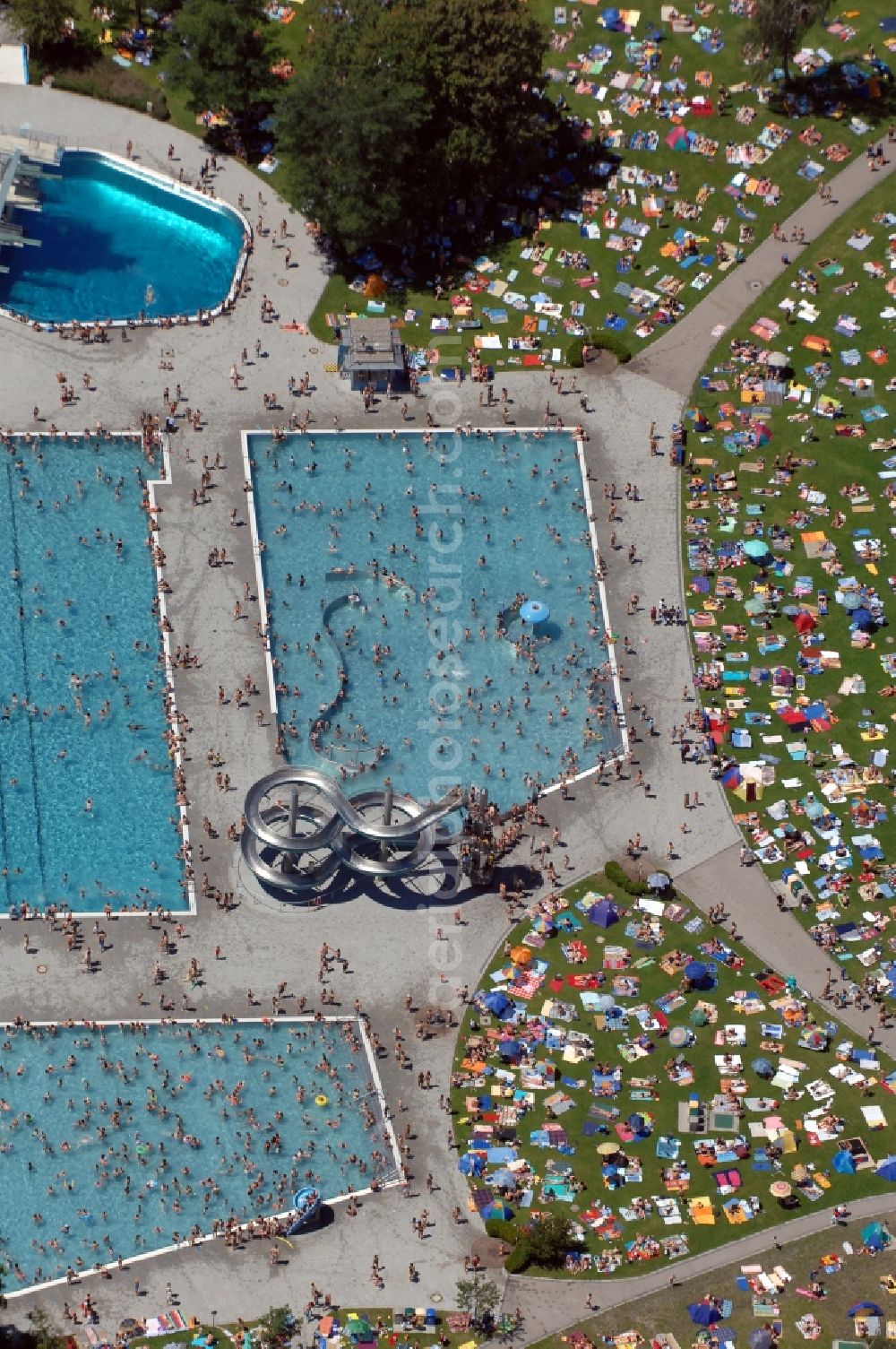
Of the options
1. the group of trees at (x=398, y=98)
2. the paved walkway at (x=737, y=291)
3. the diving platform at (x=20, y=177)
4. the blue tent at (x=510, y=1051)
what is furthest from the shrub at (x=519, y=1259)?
the diving platform at (x=20, y=177)

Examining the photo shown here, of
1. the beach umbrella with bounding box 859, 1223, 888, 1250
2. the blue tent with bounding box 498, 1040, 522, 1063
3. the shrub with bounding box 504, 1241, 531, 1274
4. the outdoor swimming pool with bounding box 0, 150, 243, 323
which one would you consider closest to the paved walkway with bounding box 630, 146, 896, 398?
the outdoor swimming pool with bounding box 0, 150, 243, 323

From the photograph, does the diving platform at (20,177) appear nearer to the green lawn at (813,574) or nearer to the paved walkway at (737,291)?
the paved walkway at (737,291)

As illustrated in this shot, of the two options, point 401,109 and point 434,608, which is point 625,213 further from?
point 434,608

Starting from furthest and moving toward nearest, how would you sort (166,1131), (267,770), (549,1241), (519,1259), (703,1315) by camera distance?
(267,770), (166,1131), (519,1259), (549,1241), (703,1315)

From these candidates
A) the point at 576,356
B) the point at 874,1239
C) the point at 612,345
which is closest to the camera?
the point at 874,1239

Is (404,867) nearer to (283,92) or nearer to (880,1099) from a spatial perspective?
(880,1099)

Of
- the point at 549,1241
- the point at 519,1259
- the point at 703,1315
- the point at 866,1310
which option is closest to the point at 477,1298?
the point at 519,1259

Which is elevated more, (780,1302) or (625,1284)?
(625,1284)
